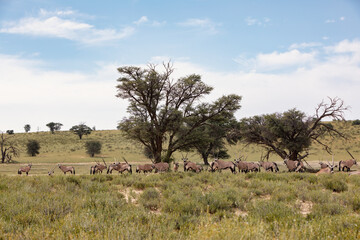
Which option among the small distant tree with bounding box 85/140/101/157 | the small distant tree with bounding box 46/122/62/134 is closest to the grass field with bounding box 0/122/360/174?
the small distant tree with bounding box 85/140/101/157

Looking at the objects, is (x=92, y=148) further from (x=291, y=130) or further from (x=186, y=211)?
(x=186, y=211)

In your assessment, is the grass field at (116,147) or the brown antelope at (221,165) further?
the grass field at (116,147)

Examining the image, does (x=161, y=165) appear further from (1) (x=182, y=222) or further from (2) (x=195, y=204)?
(1) (x=182, y=222)

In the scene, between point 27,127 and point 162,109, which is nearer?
point 162,109

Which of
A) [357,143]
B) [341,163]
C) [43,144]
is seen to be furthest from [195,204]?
[43,144]

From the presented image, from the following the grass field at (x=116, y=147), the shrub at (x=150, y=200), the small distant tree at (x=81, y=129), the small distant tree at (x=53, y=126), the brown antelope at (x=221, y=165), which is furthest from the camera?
the small distant tree at (x=53, y=126)

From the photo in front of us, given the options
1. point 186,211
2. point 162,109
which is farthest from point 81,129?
point 186,211

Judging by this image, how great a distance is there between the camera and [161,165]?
2198cm

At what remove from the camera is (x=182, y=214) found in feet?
24.5

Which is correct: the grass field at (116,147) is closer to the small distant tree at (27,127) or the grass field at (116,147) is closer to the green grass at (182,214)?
the small distant tree at (27,127)

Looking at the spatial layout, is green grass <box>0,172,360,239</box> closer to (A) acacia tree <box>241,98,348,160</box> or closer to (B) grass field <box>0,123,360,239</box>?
(B) grass field <box>0,123,360,239</box>

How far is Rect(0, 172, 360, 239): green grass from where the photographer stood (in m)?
5.16

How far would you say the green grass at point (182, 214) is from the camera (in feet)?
16.9

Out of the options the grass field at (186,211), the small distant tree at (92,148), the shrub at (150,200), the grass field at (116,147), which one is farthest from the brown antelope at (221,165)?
the small distant tree at (92,148)
